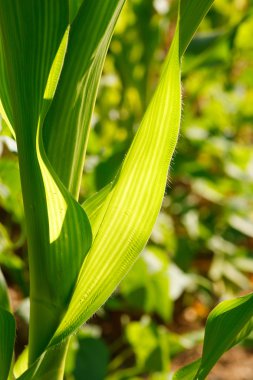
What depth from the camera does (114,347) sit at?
1525mm

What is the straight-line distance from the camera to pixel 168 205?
1943 mm

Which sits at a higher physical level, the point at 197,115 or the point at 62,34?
the point at 62,34

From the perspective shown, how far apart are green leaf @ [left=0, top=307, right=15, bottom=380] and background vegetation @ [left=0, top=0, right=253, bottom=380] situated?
1.09ft

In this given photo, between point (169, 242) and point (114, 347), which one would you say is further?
point (169, 242)

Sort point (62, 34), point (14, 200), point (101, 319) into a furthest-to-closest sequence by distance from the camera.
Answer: point (101, 319), point (14, 200), point (62, 34)

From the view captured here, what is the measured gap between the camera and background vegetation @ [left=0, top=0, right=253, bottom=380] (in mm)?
1227

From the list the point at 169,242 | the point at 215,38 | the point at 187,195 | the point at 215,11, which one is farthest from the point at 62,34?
→ the point at 215,11

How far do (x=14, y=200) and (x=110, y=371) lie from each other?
0.52m

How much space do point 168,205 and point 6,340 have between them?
1333 millimetres

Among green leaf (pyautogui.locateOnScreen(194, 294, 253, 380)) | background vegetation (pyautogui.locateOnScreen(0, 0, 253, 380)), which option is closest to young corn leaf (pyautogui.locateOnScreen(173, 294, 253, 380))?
green leaf (pyautogui.locateOnScreen(194, 294, 253, 380))

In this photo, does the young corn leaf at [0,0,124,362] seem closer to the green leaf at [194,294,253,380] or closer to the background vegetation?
the green leaf at [194,294,253,380]

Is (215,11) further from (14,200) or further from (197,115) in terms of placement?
(14,200)

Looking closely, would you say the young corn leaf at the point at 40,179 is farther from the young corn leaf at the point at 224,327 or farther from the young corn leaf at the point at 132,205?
the young corn leaf at the point at 224,327

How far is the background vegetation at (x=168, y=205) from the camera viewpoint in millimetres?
1227
